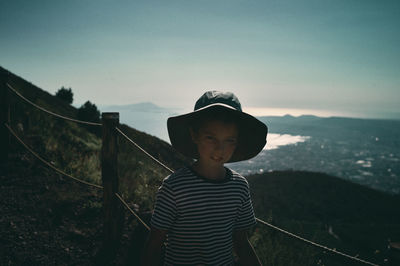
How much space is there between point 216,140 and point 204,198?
0.37m

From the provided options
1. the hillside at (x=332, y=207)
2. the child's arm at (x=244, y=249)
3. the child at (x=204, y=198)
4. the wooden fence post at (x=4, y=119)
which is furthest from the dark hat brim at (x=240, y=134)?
the hillside at (x=332, y=207)

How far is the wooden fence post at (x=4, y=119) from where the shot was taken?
533 cm

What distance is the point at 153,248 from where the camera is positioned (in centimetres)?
140

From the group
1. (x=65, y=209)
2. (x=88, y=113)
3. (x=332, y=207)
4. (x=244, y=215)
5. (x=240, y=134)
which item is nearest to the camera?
(x=244, y=215)

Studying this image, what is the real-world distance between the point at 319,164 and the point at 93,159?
165m

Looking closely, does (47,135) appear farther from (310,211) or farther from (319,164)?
(319,164)

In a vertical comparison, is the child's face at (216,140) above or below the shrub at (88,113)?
below

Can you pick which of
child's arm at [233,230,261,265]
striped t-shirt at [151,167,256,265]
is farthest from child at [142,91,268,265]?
child's arm at [233,230,261,265]

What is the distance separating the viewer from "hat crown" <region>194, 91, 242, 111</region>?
4.88 feet

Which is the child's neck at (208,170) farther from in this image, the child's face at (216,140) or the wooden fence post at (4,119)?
the wooden fence post at (4,119)

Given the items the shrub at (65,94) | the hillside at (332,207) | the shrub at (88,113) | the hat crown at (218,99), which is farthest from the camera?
the shrub at (65,94)

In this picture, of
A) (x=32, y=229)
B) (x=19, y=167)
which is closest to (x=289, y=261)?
(x=32, y=229)

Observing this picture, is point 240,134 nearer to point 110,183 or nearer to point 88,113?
point 110,183

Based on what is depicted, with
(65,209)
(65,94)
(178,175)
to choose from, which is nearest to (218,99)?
(178,175)
